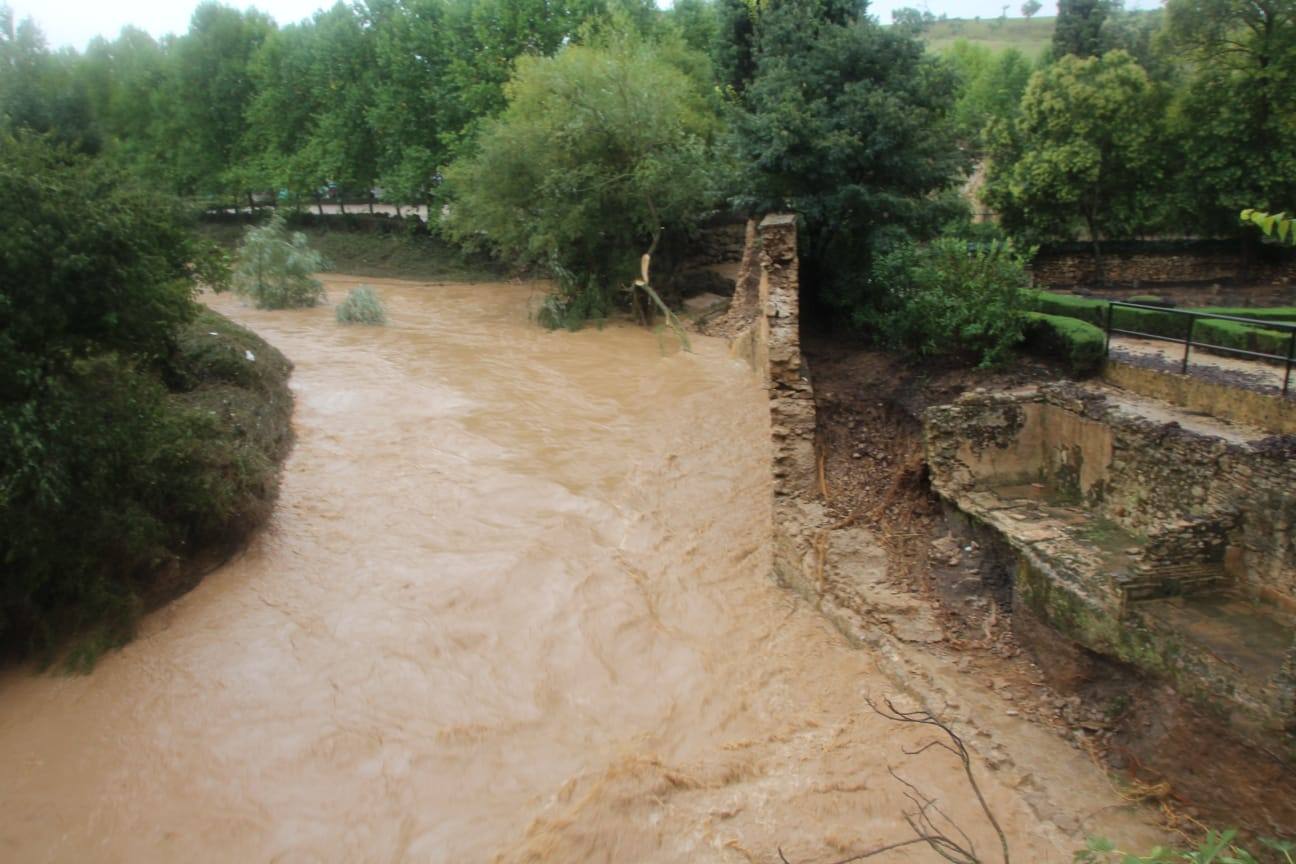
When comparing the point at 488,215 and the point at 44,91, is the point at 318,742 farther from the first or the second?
the point at 44,91

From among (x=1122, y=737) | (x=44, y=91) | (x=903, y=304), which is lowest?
(x=1122, y=737)

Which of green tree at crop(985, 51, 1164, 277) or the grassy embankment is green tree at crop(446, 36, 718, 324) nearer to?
green tree at crop(985, 51, 1164, 277)

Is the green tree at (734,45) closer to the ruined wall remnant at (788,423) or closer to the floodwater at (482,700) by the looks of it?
the ruined wall remnant at (788,423)

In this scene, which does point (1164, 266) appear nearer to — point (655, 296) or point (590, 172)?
point (655, 296)

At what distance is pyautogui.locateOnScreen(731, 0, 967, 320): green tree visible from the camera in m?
14.8

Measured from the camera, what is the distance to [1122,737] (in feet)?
21.4

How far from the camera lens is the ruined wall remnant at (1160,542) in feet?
→ 20.4

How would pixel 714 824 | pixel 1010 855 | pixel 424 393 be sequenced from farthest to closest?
Result: pixel 424 393, pixel 714 824, pixel 1010 855

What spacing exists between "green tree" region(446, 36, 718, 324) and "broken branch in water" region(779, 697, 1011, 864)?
Answer: 15.7 meters

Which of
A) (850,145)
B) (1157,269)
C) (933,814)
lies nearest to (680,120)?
(850,145)

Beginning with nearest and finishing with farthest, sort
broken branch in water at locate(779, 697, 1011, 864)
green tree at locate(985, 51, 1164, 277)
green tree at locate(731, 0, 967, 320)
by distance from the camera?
broken branch in water at locate(779, 697, 1011, 864), green tree at locate(731, 0, 967, 320), green tree at locate(985, 51, 1164, 277)

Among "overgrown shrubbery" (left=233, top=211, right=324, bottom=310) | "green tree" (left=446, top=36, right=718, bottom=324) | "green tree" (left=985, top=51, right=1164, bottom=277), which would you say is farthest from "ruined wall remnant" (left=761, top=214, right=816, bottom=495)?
"overgrown shrubbery" (left=233, top=211, right=324, bottom=310)

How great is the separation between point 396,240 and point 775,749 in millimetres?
31495

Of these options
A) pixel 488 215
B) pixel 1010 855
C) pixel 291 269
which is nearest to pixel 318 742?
pixel 1010 855
